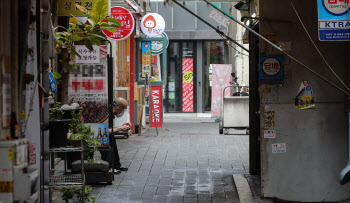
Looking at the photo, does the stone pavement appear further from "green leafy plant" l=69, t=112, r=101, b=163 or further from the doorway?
the doorway

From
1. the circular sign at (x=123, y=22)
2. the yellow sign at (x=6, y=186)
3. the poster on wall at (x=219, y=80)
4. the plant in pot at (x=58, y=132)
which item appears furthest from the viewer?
the poster on wall at (x=219, y=80)

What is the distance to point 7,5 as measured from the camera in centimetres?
407

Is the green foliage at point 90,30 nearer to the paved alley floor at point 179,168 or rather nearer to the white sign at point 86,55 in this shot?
the white sign at point 86,55

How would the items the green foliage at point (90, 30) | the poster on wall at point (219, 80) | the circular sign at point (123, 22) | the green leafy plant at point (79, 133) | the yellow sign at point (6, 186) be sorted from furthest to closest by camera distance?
the poster on wall at point (219, 80), the circular sign at point (123, 22), the green foliage at point (90, 30), the green leafy plant at point (79, 133), the yellow sign at point (6, 186)

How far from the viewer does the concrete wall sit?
7402 millimetres

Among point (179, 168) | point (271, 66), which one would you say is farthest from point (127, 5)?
point (271, 66)

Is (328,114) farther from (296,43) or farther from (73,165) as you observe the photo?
(73,165)

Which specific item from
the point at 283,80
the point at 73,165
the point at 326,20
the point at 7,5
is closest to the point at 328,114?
the point at 283,80

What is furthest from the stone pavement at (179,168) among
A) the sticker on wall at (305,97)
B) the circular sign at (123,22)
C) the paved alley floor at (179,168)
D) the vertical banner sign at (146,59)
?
the circular sign at (123,22)

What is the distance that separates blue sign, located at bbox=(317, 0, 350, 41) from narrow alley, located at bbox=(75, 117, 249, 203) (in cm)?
314

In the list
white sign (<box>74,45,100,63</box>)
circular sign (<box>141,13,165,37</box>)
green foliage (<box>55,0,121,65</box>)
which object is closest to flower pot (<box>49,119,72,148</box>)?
green foliage (<box>55,0,121,65</box>)

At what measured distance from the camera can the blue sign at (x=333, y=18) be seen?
19.4 feet

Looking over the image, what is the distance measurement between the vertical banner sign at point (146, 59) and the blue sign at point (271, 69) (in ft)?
35.4

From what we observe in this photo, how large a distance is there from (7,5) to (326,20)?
10.6 feet
